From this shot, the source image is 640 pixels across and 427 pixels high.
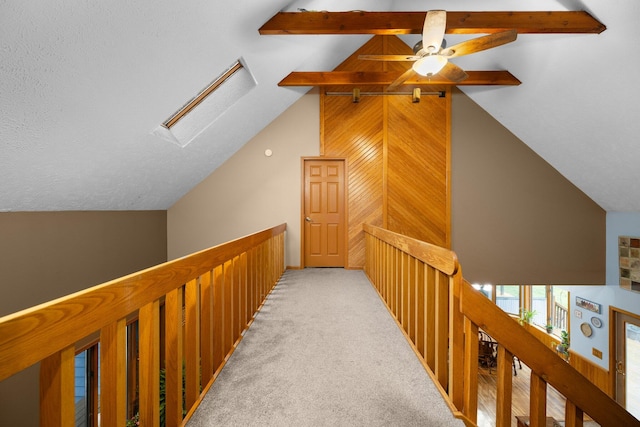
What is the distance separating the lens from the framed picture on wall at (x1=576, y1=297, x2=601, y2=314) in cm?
570

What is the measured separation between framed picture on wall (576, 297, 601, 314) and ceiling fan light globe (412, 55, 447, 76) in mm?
5667

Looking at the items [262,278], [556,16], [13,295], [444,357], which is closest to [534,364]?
[444,357]

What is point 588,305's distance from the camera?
19.4 feet

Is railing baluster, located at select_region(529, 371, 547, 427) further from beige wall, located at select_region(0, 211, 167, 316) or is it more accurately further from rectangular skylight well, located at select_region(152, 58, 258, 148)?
beige wall, located at select_region(0, 211, 167, 316)

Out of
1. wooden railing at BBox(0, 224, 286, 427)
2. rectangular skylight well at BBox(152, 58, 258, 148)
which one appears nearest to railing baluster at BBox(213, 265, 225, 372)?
wooden railing at BBox(0, 224, 286, 427)

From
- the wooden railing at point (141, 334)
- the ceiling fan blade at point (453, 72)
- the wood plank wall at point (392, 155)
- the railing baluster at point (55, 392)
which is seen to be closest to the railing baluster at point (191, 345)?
the wooden railing at point (141, 334)

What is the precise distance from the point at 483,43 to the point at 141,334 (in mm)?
3296

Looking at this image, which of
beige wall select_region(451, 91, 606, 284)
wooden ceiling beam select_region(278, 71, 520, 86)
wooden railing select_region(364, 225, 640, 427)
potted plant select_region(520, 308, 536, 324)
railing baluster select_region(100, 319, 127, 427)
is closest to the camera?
railing baluster select_region(100, 319, 127, 427)

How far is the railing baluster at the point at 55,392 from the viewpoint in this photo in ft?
2.80

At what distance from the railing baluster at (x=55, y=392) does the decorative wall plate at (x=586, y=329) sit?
780 cm

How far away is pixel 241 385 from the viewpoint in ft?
6.09

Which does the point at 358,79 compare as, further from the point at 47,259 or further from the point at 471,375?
the point at 47,259

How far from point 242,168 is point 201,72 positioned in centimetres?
249

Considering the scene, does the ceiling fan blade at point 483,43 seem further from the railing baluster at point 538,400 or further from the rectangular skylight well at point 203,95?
the railing baluster at point 538,400
